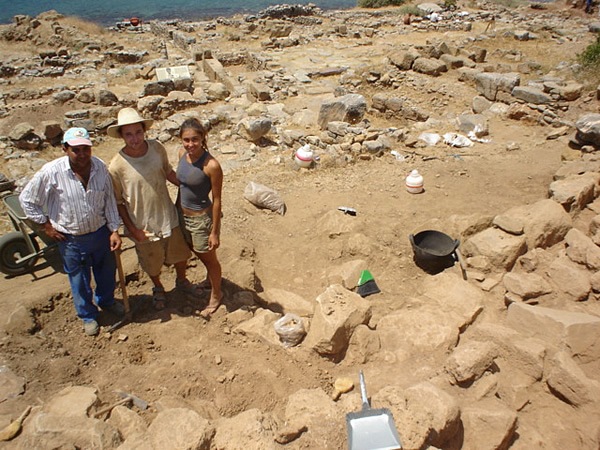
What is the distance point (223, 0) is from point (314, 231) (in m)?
54.0

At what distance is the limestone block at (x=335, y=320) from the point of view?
3623 mm

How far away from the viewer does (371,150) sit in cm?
816

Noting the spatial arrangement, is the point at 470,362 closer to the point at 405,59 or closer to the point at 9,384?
the point at 9,384

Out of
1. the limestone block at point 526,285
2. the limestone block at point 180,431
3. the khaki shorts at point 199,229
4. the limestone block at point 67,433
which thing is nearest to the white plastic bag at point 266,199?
the khaki shorts at point 199,229

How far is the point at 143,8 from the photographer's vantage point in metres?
45.0

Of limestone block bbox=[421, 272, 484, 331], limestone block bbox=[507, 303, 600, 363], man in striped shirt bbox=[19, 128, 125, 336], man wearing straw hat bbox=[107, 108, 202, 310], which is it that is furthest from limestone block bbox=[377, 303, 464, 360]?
man in striped shirt bbox=[19, 128, 125, 336]

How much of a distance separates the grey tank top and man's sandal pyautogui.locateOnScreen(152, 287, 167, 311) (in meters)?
1.09

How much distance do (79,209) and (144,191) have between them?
526 millimetres

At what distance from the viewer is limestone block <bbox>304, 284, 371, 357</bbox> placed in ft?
11.9

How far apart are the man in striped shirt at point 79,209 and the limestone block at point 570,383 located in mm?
3675

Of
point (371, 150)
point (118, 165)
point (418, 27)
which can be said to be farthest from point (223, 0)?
point (118, 165)

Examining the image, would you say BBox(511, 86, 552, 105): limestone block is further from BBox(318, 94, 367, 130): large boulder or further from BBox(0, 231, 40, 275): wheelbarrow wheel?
BBox(0, 231, 40, 275): wheelbarrow wheel

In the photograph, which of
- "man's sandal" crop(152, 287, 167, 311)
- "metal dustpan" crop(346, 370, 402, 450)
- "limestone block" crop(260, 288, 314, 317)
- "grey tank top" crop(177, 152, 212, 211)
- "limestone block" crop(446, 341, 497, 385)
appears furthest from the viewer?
"limestone block" crop(260, 288, 314, 317)

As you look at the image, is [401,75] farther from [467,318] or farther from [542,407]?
[542,407]
